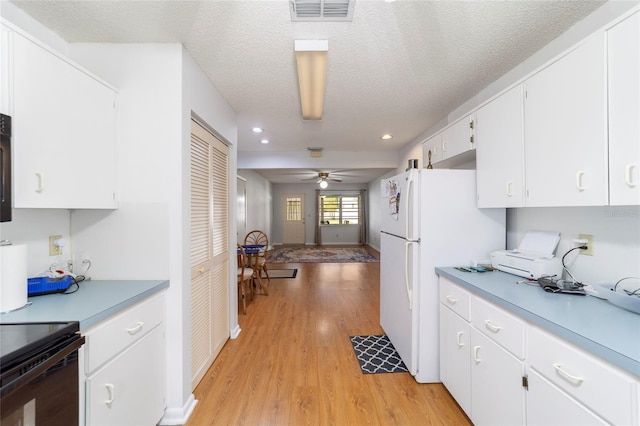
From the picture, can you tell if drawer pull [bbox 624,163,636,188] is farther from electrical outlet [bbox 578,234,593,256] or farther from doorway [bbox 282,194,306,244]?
doorway [bbox 282,194,306,244]

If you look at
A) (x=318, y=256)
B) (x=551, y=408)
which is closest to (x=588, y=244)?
(x=551, y=408)

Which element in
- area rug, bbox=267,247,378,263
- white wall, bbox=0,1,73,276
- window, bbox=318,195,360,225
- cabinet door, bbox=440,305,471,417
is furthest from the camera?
window, bbox=318,195,360,225

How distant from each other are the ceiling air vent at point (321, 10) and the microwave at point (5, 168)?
55.3 inches

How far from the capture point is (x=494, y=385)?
1363 millimetres

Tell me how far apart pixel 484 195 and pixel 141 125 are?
95.6 inches

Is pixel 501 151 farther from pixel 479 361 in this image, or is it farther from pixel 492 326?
pixel 479 361

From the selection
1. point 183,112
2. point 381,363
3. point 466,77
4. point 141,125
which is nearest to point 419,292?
point 381,363

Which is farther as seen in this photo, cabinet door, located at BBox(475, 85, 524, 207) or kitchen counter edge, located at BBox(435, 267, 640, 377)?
cabinet door, located at BBox(475, 85, 524, 207)

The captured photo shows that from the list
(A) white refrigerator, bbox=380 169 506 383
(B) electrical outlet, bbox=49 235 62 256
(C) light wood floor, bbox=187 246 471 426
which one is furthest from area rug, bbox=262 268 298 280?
(B) electrical outlet, bbox=49 235 62 256

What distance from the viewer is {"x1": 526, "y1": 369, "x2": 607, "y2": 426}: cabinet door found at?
3.00 ft

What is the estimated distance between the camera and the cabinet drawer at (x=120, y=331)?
1.11 m

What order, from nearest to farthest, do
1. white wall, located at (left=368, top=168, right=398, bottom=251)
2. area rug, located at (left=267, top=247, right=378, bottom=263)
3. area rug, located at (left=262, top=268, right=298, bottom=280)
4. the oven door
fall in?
1. the oven door
2. area rug, located at (left=262, top=268, right=298, bottom=280)
3. area rug, located at (left=267, top=247, right=378, bottom=263)
4. white wall, located at (left=368, top=168, right=398, bottom=251)

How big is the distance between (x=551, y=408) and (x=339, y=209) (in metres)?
9.14

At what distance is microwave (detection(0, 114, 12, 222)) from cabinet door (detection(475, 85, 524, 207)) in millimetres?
2598
